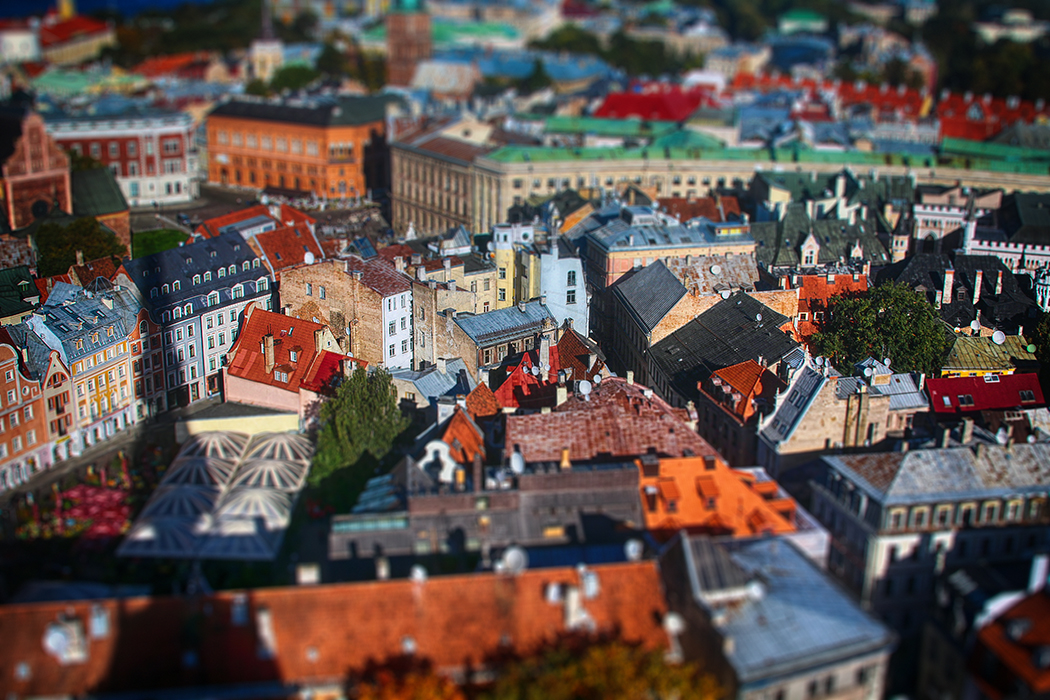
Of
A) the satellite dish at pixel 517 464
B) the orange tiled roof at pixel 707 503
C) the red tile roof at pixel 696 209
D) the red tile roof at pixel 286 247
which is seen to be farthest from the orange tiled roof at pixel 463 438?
the red tile roof at pixel 696 209

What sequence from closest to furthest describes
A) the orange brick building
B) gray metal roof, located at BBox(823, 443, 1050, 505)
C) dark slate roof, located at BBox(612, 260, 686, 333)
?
gray metal roof, located at BBox(823, 443, 1050, 505) < dark slate roof, located at BBox(612, 260, 686, 333) < the orange brick building

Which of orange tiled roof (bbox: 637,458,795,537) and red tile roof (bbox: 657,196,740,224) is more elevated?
red tile roof (bbox: 657,196,740,224)

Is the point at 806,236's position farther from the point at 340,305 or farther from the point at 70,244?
the point at 70,244

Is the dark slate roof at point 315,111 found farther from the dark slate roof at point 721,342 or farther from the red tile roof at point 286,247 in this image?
the dark slate roof at point 721,342

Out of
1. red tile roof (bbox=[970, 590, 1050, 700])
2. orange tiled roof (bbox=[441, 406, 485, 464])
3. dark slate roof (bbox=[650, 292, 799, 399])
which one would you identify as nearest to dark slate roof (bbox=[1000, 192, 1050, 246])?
dark slate roof (bbox=[650, 292, 799, 399])

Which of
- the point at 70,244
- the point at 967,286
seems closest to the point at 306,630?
Result: the point at 70,244

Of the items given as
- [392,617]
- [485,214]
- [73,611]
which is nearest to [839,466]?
[392,617]

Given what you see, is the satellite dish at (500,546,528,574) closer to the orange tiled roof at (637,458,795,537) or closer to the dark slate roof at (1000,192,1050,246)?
the orange tiled roof at (637,458,795,537)
